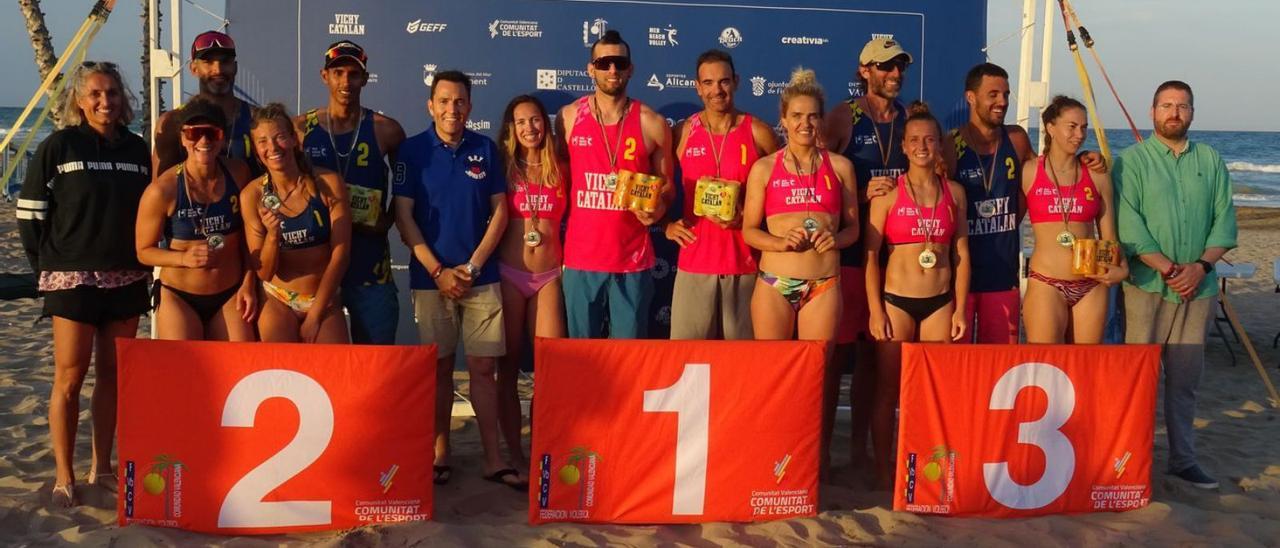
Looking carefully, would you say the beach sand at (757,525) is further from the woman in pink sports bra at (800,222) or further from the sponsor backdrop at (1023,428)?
the woman in pink sports bra at (800,222)

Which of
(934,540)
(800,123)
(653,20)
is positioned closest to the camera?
(934,540)

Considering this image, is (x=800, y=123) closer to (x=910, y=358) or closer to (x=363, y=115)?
(x=910, y=358)

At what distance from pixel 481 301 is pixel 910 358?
190cm

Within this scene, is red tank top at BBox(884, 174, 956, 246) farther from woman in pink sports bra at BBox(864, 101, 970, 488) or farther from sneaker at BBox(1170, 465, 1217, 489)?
sneaker at BBox(1170, 465, 1217, 489)

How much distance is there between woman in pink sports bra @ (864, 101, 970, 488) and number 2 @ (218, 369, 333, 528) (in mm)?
2439

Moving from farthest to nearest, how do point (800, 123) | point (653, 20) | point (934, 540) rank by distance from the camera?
point (653, 20)
point (800, 123)
point (934, 540)

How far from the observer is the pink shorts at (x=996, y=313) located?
16.0 ft

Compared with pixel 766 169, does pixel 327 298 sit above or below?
below

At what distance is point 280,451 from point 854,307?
2.74 meters

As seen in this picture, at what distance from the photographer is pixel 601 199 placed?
4641mm

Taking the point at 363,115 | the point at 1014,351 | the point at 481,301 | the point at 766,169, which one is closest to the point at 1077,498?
the point at 1014,351

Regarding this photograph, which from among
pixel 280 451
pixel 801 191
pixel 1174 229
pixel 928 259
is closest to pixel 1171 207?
pixel 1174 229

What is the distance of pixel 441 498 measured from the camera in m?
4.70

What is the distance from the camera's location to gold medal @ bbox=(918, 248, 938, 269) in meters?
4.53
